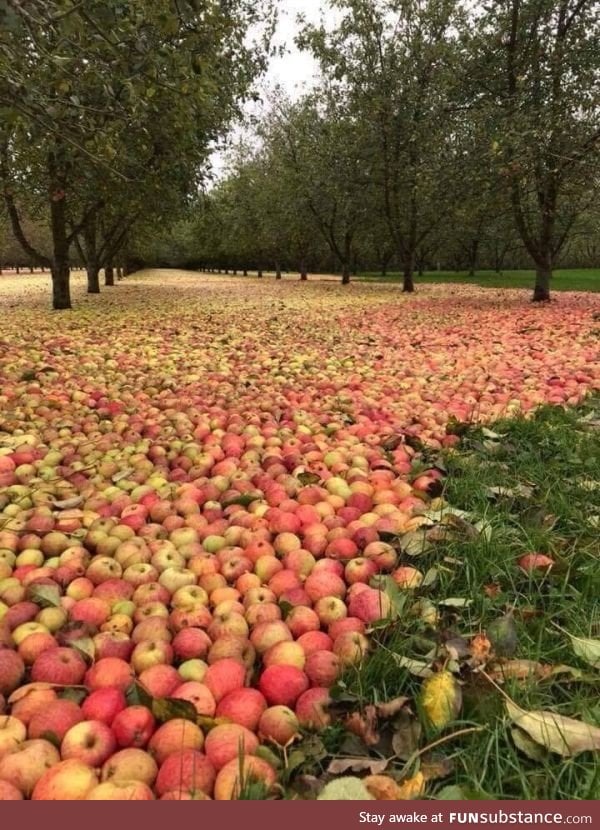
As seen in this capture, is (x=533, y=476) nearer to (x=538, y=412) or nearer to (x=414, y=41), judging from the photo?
(x=538, y=412)

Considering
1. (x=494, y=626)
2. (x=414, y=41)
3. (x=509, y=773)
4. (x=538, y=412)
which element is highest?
(x=414, y=41)

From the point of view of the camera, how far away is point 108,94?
4.07 metres

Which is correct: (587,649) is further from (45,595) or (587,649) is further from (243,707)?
Answer: (45,595)

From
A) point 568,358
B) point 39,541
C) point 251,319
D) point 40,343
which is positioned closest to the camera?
point 39,541

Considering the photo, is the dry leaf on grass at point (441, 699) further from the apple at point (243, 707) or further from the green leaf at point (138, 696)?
the green leaf at point (138, 696)

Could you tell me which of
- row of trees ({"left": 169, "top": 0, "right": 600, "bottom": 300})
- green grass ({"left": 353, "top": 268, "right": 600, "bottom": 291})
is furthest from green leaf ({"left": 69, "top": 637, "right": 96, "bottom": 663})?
green grass ({"left": 353, "top": 268, "right": 600, "bottom": 291})

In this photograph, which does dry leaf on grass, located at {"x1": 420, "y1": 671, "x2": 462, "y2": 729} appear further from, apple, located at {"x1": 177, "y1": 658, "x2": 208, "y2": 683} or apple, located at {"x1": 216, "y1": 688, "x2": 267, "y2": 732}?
apple, located at {"x1": 177, "y1": 658, "x2": 208, "y2": 683}

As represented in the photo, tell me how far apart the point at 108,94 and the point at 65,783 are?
4173 millimetres

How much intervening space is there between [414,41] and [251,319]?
44.6 ft

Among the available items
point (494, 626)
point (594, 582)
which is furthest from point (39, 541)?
point (594, 582)

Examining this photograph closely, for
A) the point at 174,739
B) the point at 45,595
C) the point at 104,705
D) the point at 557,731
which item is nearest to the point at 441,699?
the point at 557,731

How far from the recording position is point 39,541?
273 centimetres

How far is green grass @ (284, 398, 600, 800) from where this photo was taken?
5.27ft

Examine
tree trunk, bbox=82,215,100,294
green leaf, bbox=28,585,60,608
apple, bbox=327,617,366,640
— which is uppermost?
tree trunk, bbox=82,215,100,294
